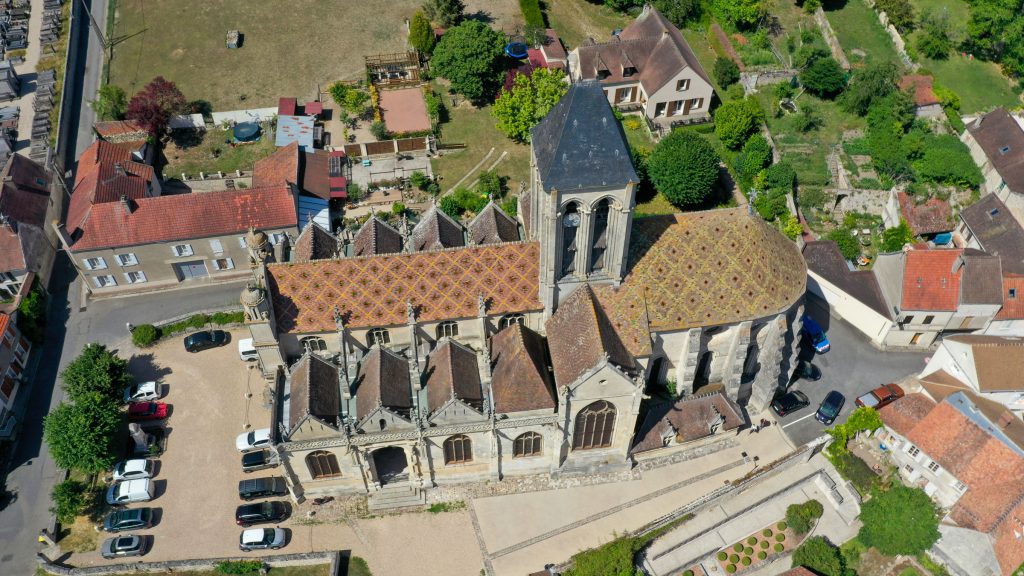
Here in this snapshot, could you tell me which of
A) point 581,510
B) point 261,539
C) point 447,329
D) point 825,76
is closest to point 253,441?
point 261,539

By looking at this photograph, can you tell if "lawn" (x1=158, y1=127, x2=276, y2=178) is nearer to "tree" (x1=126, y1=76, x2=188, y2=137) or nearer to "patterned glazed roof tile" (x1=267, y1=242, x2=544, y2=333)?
"tree" (x1=126, y1=76, x2=188, y2=137)

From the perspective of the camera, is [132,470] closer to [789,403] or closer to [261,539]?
[261,539]

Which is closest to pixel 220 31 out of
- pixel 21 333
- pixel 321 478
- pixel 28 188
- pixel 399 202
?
pixel 28 188

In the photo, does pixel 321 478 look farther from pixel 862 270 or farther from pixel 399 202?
pixel 862 270

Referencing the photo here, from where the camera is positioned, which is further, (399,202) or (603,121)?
(399,202)

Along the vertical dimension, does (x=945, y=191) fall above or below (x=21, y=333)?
above

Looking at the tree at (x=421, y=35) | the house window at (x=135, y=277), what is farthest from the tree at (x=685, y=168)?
the house window at (x=135, y=277)
